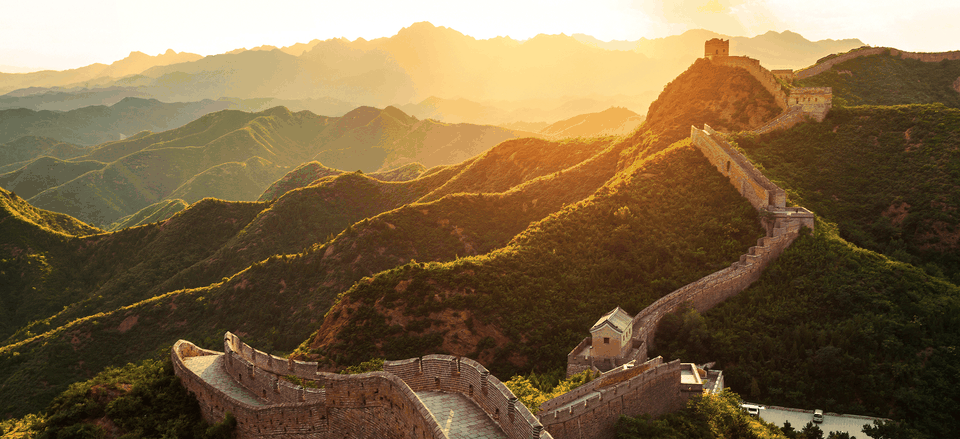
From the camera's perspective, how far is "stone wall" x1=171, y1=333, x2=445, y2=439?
17875 mm

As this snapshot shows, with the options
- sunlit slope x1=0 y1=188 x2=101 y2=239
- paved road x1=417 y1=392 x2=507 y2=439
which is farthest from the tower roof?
sunlit slope x1=0 y1=188 x2=101 y2=239

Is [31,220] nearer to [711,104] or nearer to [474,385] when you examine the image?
[711,104]

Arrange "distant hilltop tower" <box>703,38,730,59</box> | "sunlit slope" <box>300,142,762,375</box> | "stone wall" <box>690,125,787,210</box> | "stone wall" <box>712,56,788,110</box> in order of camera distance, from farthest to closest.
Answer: "distant hilltop tower" <box>703,38,730,59</box> < "stone wall" <box>712,56,788,110</box> < "stone wall" <box>690,125,787,210</box> < "sunlit slope" <box>300,142,762,375</box>

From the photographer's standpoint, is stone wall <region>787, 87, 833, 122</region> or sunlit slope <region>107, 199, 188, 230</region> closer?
stone wall <region>787, 87, 833, 122</region>

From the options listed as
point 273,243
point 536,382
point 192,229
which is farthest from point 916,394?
point 192,229

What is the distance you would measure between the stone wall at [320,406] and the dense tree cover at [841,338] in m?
21.7

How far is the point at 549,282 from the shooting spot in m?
44.1

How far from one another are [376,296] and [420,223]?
21312mm

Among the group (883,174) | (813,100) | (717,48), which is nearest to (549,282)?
(883,174)

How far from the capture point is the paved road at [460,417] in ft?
56.3

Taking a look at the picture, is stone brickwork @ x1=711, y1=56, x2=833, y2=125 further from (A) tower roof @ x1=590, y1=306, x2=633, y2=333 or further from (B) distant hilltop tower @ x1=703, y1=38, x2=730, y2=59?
(A) tower roof @ x1=590, y1=306, x2=633, y2=333

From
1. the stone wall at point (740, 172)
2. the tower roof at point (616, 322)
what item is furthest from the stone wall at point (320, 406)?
the stone wall at point (740, 172)

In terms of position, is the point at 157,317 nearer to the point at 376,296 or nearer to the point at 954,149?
the point at 376,296

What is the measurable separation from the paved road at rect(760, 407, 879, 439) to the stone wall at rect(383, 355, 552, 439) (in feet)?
64.6
